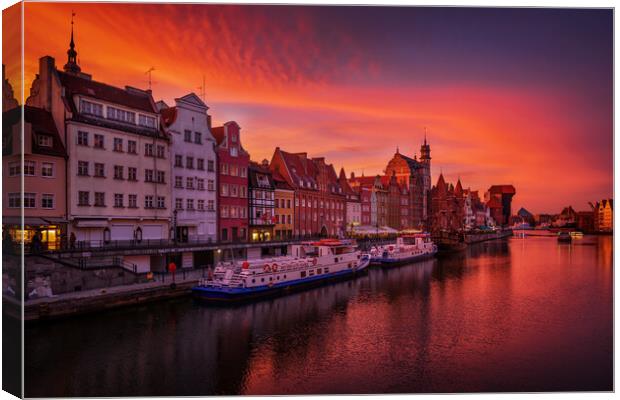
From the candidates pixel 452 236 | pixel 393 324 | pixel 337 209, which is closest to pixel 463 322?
pixel 393 324

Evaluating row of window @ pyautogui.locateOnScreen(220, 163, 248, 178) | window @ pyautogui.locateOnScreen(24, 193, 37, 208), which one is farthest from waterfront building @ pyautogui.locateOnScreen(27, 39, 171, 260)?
row of window @ pyautogui.locateOnScreen(220, 163, 248, 178)

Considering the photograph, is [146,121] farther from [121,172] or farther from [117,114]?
[121,172]

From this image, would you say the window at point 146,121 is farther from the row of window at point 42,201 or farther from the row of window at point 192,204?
the row of window at point 42,201

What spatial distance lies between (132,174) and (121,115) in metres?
5.06

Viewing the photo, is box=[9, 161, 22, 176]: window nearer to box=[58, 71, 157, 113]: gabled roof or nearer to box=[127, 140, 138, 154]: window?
box=[58, 71, 157, 113]: gabled roof

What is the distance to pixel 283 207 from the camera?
222 feet

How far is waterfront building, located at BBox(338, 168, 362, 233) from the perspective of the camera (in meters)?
91.0

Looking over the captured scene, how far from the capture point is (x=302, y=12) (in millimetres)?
21297

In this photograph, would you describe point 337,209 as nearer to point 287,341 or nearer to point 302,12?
point 287,341

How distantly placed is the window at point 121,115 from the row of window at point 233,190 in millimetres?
14126

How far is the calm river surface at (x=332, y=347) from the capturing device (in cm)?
2062

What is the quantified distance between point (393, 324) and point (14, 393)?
20.4m

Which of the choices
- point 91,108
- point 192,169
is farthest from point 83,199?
point 192,169

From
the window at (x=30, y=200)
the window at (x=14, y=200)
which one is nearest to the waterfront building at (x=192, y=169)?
the window at (x=30, y=200)
